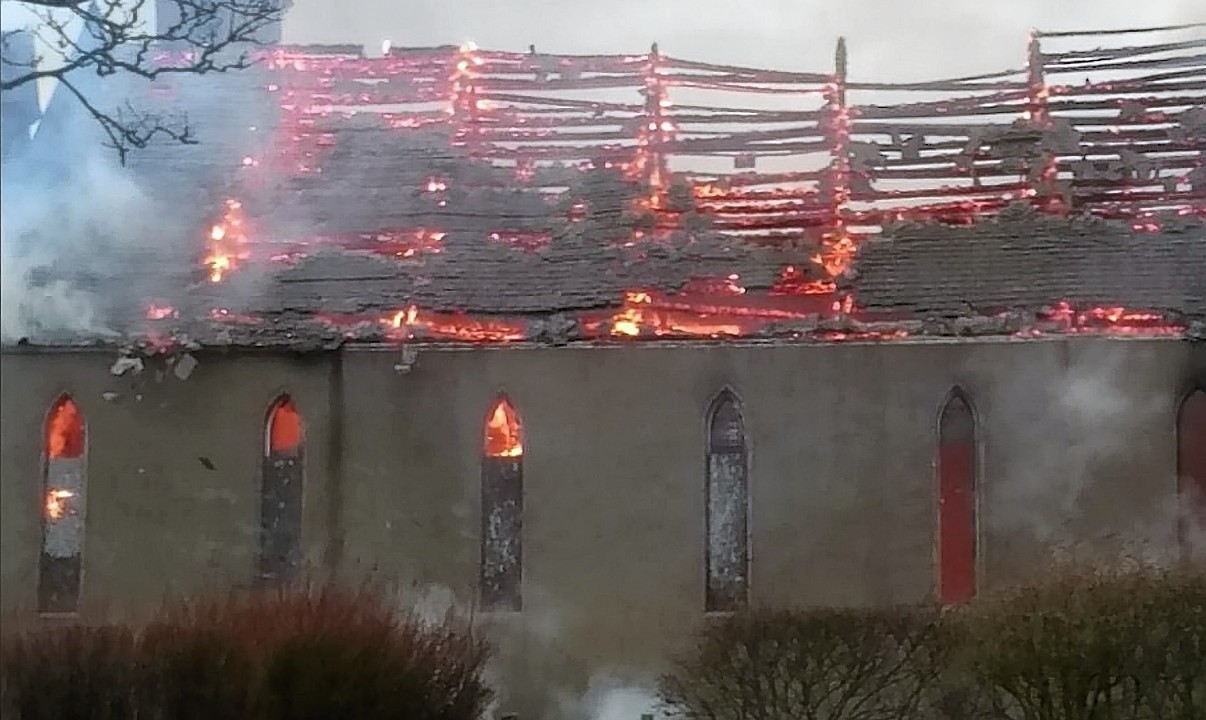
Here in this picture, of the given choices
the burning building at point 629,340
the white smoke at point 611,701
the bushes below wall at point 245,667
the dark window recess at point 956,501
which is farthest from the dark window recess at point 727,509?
the bushes below wall at point 245,667

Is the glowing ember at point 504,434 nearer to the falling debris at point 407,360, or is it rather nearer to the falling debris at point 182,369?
the falling debris at point 407,360

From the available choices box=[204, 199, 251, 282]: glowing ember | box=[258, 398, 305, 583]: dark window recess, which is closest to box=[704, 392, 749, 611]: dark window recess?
box=[258, 398, 305, 583]: dark window recess

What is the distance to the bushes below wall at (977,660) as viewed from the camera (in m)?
5.36

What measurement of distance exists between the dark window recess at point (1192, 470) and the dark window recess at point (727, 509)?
171 cm

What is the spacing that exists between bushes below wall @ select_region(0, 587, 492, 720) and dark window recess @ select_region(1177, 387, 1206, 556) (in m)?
2.85

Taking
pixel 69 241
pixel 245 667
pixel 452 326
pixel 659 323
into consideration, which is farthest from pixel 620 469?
pixel 69 241

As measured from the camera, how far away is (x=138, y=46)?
5.90m

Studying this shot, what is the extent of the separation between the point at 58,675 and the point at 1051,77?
14.3ft

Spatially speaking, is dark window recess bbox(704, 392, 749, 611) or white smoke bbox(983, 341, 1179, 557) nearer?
white smoke bbox(983, 341, 1179, 557)

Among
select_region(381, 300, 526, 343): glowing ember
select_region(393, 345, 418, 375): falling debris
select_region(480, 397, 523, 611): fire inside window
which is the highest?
select_region(381, 300, 526, 343): glowing ember

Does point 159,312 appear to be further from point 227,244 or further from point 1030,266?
point 1030,266

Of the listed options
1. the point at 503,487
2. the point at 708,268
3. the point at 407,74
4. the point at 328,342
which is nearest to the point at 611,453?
the point at 503,487

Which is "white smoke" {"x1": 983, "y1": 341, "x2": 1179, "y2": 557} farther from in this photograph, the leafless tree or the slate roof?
the leafless tree

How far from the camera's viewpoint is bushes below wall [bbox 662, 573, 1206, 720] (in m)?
5.36
